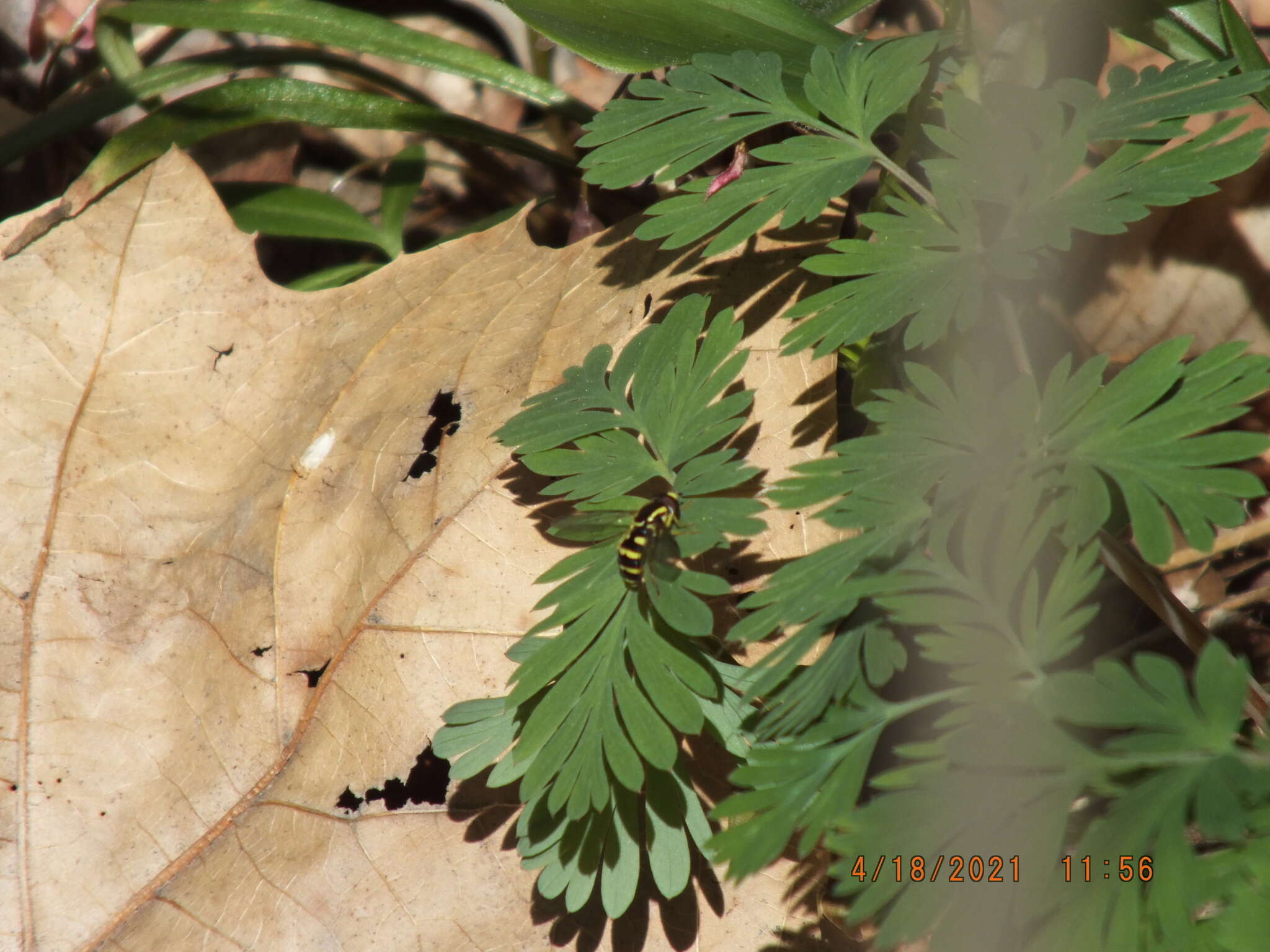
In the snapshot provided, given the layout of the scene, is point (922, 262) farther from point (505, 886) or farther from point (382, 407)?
point (505, 886)

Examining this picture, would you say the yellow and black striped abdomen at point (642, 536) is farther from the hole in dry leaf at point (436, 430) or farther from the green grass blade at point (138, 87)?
the green grass blade at point (138, 87)

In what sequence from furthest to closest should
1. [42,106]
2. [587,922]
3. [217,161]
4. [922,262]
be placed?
[42,106], [217,161], [587,922], [922,262]

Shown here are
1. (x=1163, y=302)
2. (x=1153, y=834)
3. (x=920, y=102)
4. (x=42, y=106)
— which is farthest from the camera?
(x=42, y=106)

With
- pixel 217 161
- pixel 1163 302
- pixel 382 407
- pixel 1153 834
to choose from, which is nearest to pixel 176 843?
pixel 382 407

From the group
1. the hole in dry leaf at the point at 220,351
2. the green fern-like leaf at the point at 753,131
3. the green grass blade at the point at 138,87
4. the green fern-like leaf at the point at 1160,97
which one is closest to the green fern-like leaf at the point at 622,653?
the green fern-like leaf at the point at 753,131

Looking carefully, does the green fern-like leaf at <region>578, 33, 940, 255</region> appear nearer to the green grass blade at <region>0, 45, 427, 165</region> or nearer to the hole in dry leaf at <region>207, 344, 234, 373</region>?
the hole in dry leaf at <region>207, 344, 234, 373</region>

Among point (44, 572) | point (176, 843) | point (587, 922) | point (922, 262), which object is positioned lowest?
point (176, 843)

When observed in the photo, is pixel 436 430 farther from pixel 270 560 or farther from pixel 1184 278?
pixel 1184 278
